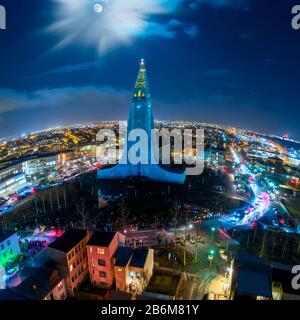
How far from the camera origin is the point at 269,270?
27.7 ft

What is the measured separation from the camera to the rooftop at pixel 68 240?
31.2 feet

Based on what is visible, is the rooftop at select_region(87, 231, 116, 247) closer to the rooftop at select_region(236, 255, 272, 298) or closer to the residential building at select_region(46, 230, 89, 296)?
the residential building at select_region(46, 230, 89, 296)

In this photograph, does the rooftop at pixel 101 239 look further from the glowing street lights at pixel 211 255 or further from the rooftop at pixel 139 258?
the glowing street lights at pixel 211 255

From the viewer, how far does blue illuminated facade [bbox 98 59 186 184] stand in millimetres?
23094

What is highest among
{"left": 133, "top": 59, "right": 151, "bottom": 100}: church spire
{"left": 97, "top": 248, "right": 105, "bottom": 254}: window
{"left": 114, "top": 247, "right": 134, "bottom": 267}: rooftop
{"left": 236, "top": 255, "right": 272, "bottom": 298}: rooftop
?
{"left": 133, "top": 59, "right": 151, "bottom": 100}: church spire

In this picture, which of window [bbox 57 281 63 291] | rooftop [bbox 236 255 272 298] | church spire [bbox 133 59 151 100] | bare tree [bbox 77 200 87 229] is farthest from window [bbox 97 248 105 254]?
church spire [bbox 133 59 151 100]

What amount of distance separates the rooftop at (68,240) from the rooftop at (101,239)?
1.67 feet

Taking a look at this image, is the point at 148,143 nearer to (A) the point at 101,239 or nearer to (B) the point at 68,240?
(A) the point at 101,239

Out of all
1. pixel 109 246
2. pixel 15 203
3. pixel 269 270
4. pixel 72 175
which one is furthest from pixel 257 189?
pixel 15 203

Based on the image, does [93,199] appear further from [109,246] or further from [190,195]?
[109,246]

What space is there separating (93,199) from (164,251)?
31.1 ft

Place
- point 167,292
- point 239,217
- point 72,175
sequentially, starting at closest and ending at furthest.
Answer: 1. point 167,292
2. point 239,217
3. point 72,175

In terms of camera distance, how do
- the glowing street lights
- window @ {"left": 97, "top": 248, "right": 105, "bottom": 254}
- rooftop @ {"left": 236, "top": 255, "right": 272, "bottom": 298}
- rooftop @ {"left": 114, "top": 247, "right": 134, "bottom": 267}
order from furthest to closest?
the glowing street lights < window @ {"left": 97, "top": 248, "right": 105, "bottom": 254} < rooftop @ {"left": 114, "top": 247, "right": 134, "bottom": 267} < rooftop @ {"left": 236, "top": 255, "right": 272, "bottom": 298}

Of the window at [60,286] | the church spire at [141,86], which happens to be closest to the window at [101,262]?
the window at [60,286]
